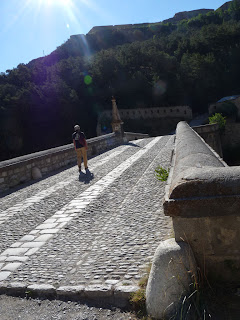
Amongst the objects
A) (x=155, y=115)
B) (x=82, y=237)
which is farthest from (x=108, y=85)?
(x=82, y=237)

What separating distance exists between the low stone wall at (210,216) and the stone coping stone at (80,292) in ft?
2.37

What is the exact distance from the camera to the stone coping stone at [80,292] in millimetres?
2574

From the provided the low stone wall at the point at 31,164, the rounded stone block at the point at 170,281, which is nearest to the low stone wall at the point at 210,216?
the rounded stone block at the point at 170,281

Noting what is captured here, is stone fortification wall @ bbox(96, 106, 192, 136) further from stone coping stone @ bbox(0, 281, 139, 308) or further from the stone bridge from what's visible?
stone coping stone @ bbox(0, 281, 139, 308)

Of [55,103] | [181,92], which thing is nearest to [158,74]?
[181,92]

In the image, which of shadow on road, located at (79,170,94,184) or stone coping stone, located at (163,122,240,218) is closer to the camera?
stone coping stone, located at (163,122,240,218)

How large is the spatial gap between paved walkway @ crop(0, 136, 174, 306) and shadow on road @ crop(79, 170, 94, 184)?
0.90 meters

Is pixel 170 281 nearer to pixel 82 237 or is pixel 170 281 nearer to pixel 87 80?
pixel 82 237

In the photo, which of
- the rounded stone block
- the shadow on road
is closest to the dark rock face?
the shadow on road

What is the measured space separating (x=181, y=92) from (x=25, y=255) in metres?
45.4

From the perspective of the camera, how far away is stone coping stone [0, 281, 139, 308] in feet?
8.45

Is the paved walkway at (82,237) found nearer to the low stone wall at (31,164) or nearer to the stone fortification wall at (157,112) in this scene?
the low stone wall at (31,164)

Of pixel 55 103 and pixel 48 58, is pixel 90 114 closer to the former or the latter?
pixel 55 103

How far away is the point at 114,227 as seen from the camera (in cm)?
441
